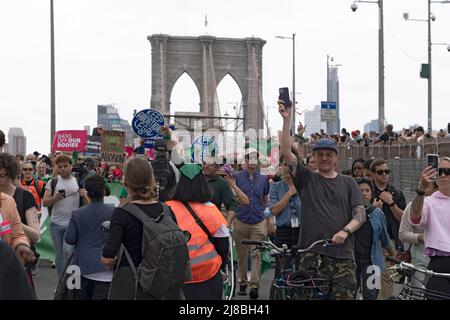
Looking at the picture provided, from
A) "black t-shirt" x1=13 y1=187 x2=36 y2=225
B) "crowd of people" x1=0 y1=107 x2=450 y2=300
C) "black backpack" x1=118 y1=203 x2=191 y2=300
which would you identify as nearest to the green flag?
"crowd of people" x1=0 y1=107 x2=450 y2=300

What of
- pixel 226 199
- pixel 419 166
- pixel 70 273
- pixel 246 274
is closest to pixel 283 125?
pixel 70 273

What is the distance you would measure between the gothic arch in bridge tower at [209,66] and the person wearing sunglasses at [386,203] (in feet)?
243

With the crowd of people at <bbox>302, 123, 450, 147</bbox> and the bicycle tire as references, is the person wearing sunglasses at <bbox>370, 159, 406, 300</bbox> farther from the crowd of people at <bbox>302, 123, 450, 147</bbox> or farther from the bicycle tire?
the crowd of people at <bbox>302, 123, 450, 147</bbox>

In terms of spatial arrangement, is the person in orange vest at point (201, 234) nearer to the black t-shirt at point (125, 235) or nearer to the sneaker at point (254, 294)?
the black t-shirt at point (125, 235)

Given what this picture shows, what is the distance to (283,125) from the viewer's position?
20.0ft

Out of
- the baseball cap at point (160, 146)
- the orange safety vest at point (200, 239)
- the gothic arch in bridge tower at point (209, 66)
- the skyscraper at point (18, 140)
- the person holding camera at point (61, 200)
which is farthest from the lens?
the gothic arch in bridge tower at point (209, 66)

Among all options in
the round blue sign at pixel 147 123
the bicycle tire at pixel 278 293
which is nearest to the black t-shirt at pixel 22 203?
the bicycle tire at pixel 278 293

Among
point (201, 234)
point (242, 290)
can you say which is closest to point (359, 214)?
point (201, 234)

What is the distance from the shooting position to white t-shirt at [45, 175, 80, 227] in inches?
394

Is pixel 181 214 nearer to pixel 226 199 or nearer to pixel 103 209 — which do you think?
pixel 103 209

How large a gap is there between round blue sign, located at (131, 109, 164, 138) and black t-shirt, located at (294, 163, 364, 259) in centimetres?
853

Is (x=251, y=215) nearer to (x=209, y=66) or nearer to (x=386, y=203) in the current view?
(x=386, y=203)

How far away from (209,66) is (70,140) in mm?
63678

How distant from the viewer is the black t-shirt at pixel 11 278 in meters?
3.05
